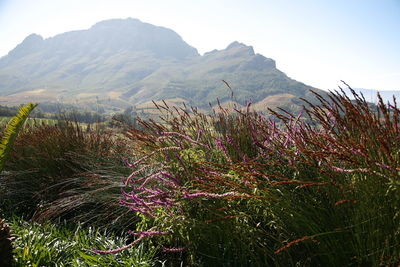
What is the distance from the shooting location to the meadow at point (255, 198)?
4.52 feet

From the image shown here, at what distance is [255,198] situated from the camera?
1.60 m

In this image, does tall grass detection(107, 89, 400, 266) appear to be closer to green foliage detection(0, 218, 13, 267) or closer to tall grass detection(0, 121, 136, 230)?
green foliage detection(0, 218, 13, 267)

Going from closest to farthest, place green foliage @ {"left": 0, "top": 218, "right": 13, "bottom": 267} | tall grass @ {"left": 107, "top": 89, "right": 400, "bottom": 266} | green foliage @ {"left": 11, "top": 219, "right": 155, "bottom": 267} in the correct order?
tall grass @ {"left": 107, "top": 89, "right": 400, "bottom": 266} → green foliage @ {"left": 0, "top": 218, "right": 13, "bottom": 267} → green foliage @ {"left": 11, "top": 219, "right": 155, "bottom": 267}

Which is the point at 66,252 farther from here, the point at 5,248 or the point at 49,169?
the point at 49,169

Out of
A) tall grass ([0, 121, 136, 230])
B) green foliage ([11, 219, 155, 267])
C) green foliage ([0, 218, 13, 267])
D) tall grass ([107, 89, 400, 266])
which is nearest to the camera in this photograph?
tall grass ([107, 89, 400, 266])

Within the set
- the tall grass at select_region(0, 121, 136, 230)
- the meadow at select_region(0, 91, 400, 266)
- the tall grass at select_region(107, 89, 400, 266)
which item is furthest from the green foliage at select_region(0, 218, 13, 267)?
the tall grass at select_region(0, 121, 136, 230)

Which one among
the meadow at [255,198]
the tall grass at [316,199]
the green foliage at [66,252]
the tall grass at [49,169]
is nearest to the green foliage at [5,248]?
the meadow at [255,198]

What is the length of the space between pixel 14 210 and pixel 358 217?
4071 millimetres

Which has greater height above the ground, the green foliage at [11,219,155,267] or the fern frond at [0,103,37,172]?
the fern frond at [0,103,37,172]

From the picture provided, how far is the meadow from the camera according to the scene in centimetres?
138

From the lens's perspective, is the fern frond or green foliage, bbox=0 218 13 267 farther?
the fern frond

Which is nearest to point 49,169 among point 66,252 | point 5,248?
point 66,252

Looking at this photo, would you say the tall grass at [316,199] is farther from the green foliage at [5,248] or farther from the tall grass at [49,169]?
the tall grass at [49,169]

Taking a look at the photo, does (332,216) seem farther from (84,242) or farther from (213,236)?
(84,242)
